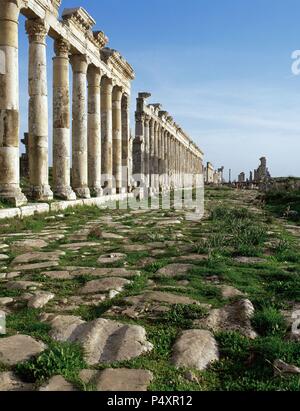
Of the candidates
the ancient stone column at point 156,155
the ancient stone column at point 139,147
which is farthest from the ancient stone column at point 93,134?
the ancient stone column at point 156,155

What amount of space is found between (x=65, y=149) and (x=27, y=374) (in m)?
14.1

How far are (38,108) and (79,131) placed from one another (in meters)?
3.87

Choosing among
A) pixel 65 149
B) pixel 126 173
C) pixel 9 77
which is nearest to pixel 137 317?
pixel 9 77

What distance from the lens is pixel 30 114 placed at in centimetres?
1501

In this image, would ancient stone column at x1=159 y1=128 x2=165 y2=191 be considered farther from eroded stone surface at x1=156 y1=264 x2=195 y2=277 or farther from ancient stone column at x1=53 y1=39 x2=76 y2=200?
eroded stone surface at x1=156 y1=264 x2=195 y2=277

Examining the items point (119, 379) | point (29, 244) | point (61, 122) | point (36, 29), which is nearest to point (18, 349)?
point (119, 379)

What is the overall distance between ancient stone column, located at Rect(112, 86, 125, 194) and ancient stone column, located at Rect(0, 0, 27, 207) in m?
12.3

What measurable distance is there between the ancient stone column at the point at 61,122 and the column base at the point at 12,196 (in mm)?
3799

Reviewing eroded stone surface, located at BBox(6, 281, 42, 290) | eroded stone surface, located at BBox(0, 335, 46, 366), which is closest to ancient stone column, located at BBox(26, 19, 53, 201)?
eroded stone surface, located at BBox(6, 281, 42, 290)

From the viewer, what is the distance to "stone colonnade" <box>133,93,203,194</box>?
32156 millimetres

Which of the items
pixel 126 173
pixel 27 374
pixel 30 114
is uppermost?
pixel 30 114

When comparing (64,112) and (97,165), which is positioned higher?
(64,112)
